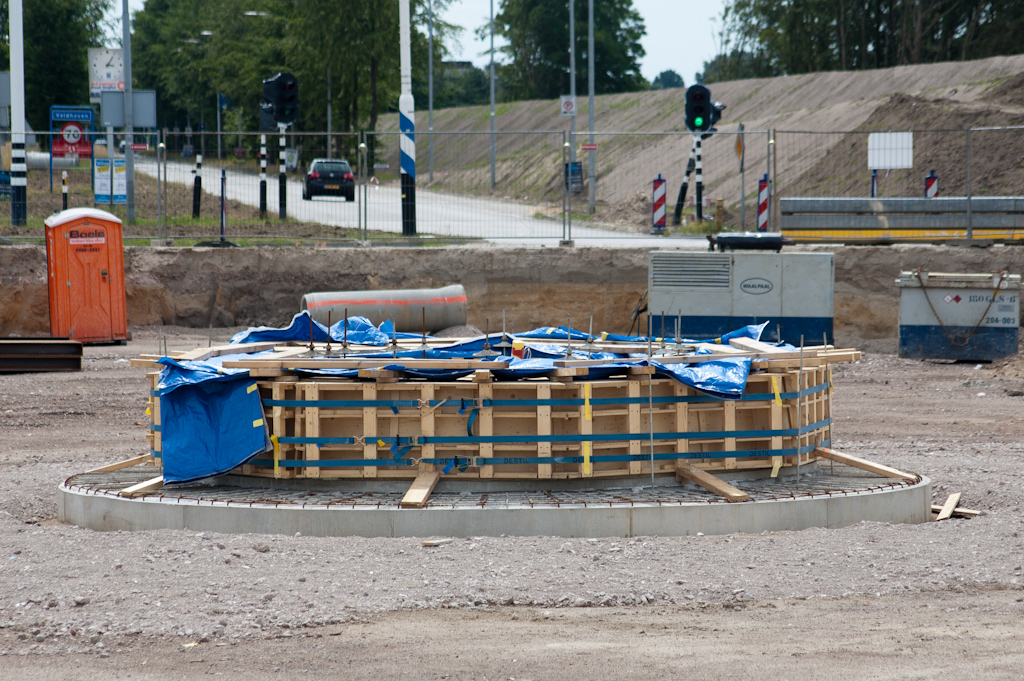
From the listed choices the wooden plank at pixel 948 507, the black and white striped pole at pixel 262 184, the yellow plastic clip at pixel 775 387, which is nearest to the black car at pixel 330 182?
the black and white striped pole at pixel 262 184

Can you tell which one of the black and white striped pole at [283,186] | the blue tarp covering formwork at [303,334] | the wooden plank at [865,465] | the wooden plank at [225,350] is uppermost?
the black and white striped pole at [283,186]

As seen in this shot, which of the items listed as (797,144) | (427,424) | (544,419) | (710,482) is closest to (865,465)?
(710,482)

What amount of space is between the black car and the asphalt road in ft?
0.67

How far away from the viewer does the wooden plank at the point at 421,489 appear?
8.09 m

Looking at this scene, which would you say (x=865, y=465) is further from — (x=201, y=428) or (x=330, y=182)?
(x=330, y=182)

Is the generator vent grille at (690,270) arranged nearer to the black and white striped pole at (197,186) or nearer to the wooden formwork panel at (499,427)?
the wooden formwork panel at (499,427)

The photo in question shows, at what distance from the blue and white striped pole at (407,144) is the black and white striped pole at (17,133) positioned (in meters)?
7.63

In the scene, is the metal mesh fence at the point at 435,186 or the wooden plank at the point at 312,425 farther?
the metal mesh fence at the point at 435,186

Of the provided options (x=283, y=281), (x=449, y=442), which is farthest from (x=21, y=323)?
(x=449, y=442)

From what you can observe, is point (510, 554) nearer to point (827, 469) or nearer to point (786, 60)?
point (827, 469)

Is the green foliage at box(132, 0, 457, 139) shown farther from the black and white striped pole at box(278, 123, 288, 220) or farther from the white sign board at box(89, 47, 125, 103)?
the black and white striped pole at box(278, 123, 288, 220)

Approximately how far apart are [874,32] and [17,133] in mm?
→ 45422

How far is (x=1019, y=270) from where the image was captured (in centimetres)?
1902

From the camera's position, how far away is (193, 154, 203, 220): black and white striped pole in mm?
21281
